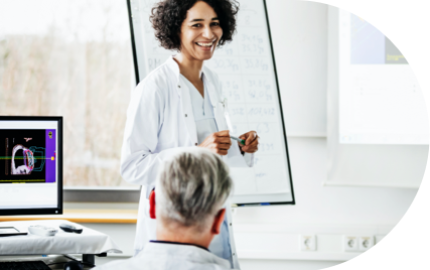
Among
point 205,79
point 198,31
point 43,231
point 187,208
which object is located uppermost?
point 198,31

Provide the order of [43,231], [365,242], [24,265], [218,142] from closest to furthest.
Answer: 1. [24,265]
2. [43,231]
3. [218,142]
4. [365,242]

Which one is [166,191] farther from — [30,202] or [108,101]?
[108,101]

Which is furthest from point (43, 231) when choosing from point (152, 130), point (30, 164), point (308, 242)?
point (308, 242)

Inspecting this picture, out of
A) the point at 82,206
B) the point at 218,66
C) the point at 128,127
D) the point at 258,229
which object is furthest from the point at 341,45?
the point at 82,206

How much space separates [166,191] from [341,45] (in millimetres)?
1704

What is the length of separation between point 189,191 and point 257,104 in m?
1.24

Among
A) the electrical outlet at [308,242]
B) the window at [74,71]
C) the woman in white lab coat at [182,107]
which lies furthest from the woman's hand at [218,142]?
the window at [74,71]

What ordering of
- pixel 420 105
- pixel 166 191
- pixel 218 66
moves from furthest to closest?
1. pixel 420 105
2. pixel 218 66
3. pixel 166 191

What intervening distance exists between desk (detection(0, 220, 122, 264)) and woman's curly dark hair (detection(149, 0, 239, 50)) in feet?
2.81

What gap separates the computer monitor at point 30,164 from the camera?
147 centimetres

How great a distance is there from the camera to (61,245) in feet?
4.51

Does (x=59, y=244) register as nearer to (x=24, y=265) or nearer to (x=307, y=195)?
(x=24, y=265)

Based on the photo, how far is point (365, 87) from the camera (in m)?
2.21

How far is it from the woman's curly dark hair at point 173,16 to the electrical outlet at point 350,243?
142 centimetres
